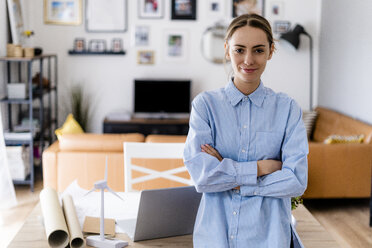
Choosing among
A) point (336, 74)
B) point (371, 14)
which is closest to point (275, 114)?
point (371, 14)

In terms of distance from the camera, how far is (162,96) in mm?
6078

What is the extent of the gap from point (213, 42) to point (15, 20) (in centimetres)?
241

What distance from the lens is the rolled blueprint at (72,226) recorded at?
4.84 ft

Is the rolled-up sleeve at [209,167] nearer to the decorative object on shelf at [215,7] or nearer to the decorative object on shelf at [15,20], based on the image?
the decorative object on shelf at [15,20]

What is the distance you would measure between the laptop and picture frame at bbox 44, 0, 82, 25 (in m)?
4.97

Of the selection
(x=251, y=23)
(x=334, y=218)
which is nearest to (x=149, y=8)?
(x=334, y=218)

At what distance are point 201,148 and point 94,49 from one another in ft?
16.5

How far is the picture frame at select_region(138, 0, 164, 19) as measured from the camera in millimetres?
6199

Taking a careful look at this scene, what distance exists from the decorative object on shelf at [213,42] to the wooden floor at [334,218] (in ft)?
8.24

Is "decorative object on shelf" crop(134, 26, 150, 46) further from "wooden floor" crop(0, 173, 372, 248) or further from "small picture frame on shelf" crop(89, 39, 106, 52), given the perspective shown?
"wooden floor" crop(0, 173, 372, 248)

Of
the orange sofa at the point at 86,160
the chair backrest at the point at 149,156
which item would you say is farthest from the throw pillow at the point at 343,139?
the chair backrest at the point at 149,156

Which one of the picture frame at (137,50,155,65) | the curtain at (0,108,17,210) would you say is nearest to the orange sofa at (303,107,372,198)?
the curtain at (0,108,17,210)

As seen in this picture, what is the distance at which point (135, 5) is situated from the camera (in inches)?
244

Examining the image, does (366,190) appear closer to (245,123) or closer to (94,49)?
(245,123)
